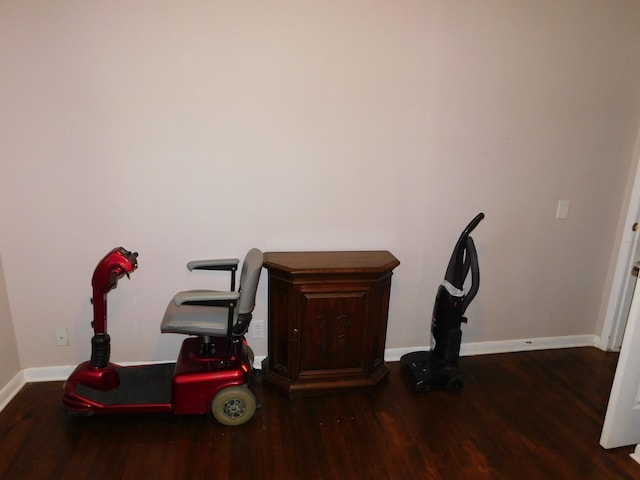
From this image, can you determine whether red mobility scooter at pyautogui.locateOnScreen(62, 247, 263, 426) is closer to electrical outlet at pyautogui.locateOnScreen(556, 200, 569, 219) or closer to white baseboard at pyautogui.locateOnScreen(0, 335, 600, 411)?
white baseboard at pyautogui.locateOnScreen(0, 335, 600, 411)

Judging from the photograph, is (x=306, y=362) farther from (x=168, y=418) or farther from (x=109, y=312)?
(x=109, y=312)

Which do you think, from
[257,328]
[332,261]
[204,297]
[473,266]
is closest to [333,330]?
[332,261]

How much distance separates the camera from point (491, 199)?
105 inches

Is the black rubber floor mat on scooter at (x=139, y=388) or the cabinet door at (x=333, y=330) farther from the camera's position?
the cabinet door at (x=333, y=330)

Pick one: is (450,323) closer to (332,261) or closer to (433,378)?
(433,378)

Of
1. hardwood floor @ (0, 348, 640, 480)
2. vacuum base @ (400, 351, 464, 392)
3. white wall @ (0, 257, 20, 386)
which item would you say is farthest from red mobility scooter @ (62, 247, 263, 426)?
vacuum base @ (400, 351, 464, 392)

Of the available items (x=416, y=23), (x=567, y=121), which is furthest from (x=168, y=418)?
(x=567, y=121)

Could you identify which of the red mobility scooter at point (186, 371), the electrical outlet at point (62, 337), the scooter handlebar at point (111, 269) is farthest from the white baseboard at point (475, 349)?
the scooter handlebar at point (111, 269)

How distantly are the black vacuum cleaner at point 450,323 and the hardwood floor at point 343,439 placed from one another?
0.10m

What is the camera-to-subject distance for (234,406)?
2088 mm

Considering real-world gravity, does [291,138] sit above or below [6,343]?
above

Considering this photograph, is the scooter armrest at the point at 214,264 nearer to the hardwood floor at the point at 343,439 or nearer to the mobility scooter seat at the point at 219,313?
the mobility scooter seat at the point at 219,313

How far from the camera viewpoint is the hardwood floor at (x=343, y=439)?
6.05ft

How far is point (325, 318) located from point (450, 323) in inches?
30.6
